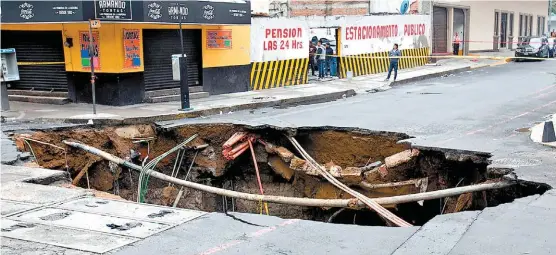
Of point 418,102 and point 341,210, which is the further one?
point 418,102

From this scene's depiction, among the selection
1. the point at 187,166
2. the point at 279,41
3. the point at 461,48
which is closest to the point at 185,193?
the point at 187,166

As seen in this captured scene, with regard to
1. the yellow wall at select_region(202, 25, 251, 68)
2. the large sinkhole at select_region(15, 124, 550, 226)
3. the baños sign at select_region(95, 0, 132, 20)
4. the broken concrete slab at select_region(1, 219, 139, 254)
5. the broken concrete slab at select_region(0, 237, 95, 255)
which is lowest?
the large sinkhole at select_region(15, 124, 550, 226)

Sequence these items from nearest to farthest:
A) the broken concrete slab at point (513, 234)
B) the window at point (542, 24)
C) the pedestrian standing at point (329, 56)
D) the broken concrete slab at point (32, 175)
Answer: the broken concrete slab at point (513, 234) → the broken concrete slab at point (32, 175) → the pedestrian standing at point (329, 56) → the window at point (542, 24)

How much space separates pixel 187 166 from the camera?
42.5 ft

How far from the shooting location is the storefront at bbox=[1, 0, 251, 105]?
15.3m

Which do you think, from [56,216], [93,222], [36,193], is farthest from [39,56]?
[93,222]

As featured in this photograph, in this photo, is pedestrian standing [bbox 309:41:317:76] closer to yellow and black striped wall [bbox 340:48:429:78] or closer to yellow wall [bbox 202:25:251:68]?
yellow and black striped wall [bbox 340:48:429:78]

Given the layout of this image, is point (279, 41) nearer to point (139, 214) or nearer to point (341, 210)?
point (341, 210)

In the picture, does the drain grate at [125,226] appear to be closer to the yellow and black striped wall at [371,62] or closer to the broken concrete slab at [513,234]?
the broken concrete slab at [513,234]

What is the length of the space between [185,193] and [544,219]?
8070 mm

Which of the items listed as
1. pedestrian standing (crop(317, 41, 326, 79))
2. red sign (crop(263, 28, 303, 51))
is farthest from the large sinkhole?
pedestrian standing (crop(317, 41, 326, 79))

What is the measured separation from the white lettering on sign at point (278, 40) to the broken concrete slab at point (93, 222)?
14598mm

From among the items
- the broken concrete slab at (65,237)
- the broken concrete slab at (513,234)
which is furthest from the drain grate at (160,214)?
the broken concrete slab at (513,234)

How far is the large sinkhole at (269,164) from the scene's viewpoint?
10.6m
